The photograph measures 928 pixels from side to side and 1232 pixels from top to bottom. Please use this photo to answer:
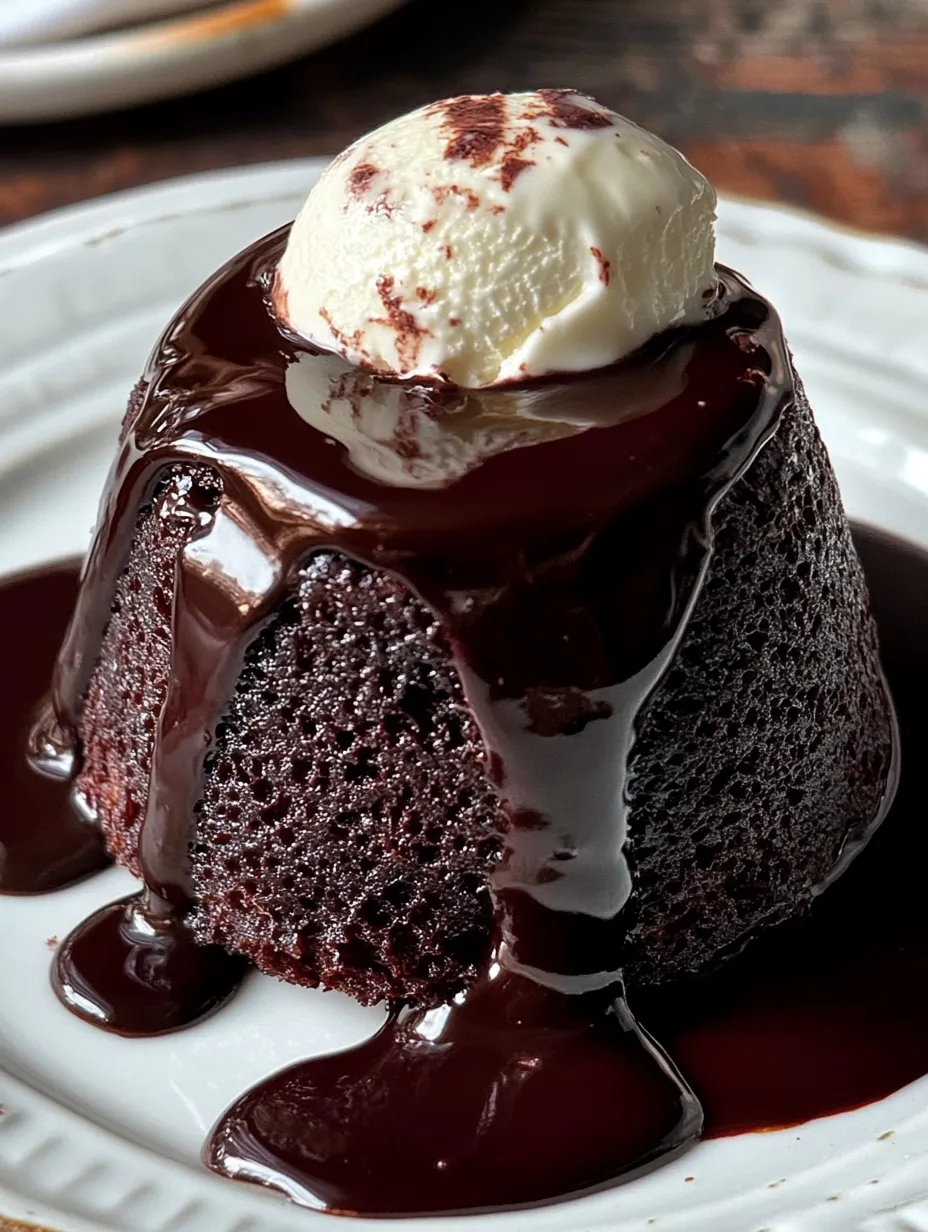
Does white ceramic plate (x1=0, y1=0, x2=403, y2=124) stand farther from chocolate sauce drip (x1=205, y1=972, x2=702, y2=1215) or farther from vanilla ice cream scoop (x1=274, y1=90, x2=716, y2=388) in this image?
chocolate sauce drip (x1=205, y1=972, x2=702, y2=1215)

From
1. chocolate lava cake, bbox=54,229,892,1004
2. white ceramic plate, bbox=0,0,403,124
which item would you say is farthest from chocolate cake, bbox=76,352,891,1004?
white ceramic plate, bbox=0,0,403,124

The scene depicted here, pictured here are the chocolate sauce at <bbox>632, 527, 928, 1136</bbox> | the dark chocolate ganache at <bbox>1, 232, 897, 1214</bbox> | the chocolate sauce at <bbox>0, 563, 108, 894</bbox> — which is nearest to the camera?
the dark chocolate ganache at <bbox>1, 232, 897, 1214</bbox>

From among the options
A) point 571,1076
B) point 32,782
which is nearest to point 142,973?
point 32,782

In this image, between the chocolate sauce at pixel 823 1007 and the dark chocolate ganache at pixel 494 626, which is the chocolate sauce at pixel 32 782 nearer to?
the dark chocolate ganache at pixel 494 626

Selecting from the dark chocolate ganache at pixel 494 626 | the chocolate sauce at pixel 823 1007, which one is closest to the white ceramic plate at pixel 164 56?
the dark chocolate ganache at pixel 494 626

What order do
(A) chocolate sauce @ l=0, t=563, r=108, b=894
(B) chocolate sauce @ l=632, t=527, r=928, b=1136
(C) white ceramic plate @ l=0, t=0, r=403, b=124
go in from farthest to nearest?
(C) white ceramic plate @ l=0, t=0, r=403, b=124, (A) chocolate sauce @ l=0, t=563, r=108, b=894, (B) chocolate sauce @ l=632, t=527, r=928, b=1136

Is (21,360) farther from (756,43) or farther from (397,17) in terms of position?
(756,43)
